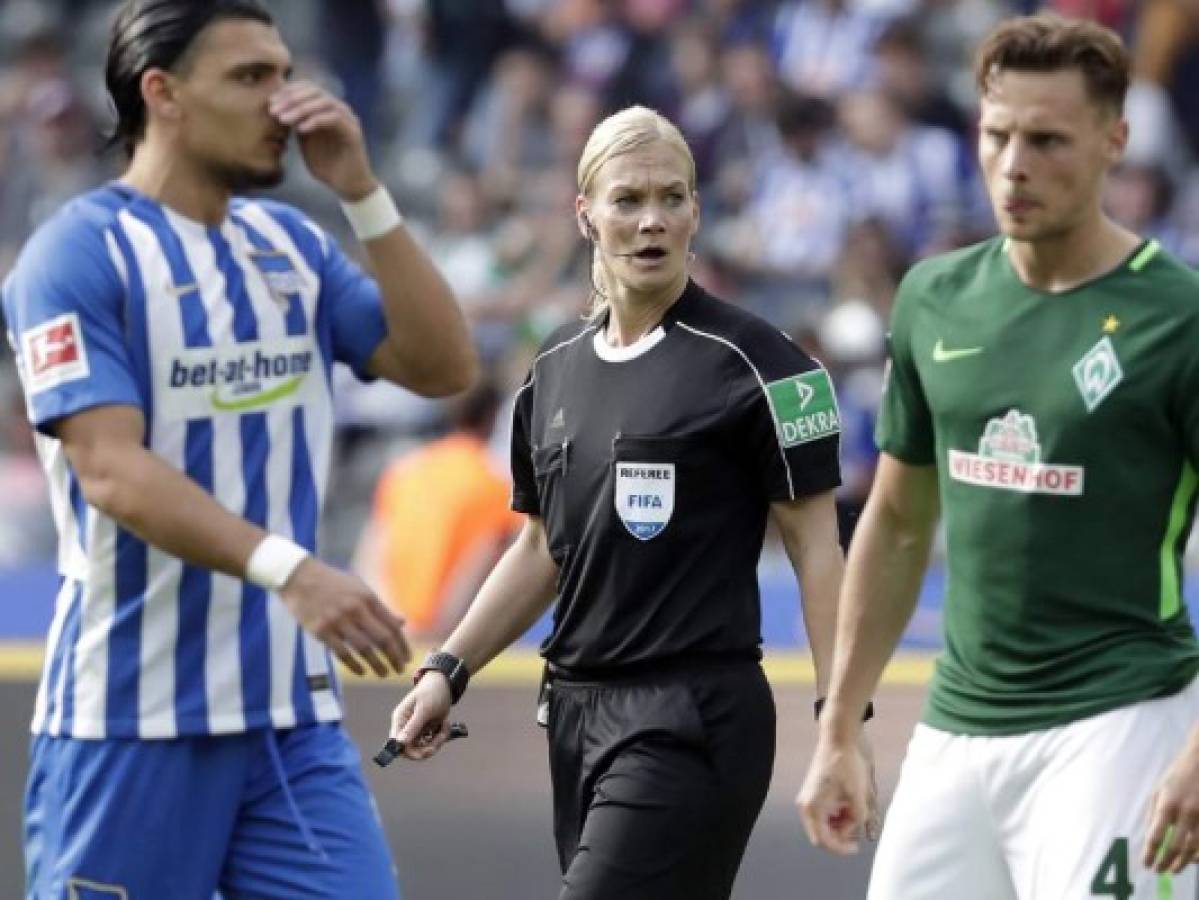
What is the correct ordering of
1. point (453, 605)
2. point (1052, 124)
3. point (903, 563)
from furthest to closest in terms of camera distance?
point (453, 605)
point (903, 563)
point (1052, 124)

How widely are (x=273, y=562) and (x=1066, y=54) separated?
1.62 m

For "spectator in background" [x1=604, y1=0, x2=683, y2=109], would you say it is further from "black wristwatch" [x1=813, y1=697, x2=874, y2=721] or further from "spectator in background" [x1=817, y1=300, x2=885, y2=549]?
"black wristwatch" [x1=813, y1=697, x2=874, y2=721]

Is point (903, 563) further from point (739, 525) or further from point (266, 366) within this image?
point (266, 366)

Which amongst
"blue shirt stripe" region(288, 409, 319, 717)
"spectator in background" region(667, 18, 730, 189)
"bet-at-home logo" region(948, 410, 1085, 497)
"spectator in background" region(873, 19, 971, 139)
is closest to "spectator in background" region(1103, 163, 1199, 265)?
"spectator in background" region(873, 19, 971, 139)

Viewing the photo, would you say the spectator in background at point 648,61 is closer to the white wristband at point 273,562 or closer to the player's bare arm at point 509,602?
the player's bare arm at point 509,602

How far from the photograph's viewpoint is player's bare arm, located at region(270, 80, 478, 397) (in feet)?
17.2

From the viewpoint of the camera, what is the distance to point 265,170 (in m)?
5.36

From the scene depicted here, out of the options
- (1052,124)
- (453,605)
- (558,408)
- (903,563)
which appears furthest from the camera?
(453,605)

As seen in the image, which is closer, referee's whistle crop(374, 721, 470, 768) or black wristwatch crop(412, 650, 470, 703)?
referee's whistle crop(374, 721, 470, 768)

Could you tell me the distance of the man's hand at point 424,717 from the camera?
5.55 meters

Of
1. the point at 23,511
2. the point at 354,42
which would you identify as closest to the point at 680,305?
the point at 23,511

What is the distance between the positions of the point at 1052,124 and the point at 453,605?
8036 millimetres

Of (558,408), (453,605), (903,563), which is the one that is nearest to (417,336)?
(558,408)

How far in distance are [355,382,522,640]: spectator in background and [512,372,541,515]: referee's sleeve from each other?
20.6ft
